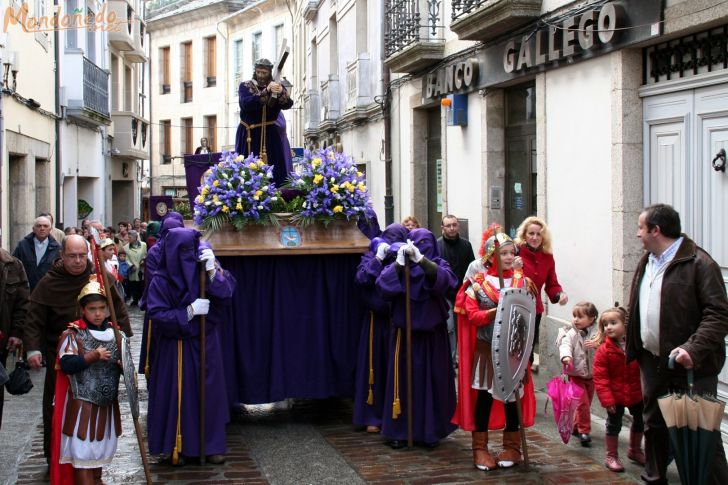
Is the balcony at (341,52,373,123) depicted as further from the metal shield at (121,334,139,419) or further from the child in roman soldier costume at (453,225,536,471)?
the metal shield at (121,334,139,419)

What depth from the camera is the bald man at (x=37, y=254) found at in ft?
36.0

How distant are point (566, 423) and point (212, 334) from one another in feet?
8.77

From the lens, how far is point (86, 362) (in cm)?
589

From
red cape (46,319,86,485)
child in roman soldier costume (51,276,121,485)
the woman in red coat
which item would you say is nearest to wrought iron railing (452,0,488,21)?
the woman in red coat

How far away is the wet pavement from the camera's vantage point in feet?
21.9

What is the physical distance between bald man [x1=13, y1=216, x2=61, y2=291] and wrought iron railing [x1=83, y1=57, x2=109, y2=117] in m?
10.5

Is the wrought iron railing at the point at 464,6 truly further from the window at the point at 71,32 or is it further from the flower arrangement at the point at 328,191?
the window at the point at 71,32

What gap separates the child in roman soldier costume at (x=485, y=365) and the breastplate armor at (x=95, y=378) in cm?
239

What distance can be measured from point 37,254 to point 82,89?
10530 mm

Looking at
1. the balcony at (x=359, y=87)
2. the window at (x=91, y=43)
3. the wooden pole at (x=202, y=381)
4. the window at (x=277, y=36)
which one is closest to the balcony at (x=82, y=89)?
the window at (x=91, y=43)

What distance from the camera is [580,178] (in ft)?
31.0

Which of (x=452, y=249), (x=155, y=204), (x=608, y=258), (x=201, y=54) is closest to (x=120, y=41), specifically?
(x=155, y=204)

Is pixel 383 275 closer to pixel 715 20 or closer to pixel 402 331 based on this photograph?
pixel 402 331

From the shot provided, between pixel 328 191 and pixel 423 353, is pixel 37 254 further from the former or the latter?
pixel 423 353
